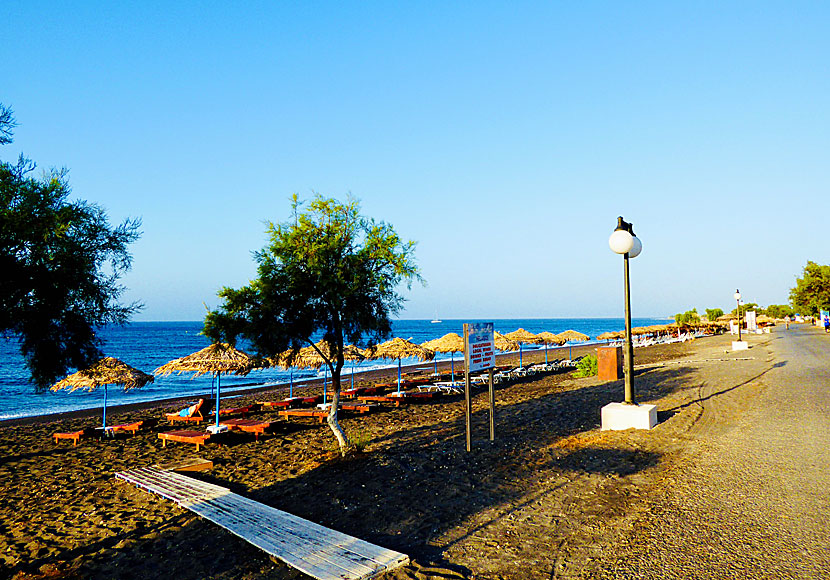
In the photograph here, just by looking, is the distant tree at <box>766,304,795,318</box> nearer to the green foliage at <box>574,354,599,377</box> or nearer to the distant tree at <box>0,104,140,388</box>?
the green foliage at <box>574,354,599,377</box>

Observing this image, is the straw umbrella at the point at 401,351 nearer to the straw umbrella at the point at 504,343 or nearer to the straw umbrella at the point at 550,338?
the straw umbrella at the point at 504,343

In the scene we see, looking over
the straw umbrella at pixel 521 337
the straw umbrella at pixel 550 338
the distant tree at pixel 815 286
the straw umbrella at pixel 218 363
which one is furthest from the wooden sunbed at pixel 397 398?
the distant tree at pixel 815 286

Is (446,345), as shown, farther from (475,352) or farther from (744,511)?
(744,511)

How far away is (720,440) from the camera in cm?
888

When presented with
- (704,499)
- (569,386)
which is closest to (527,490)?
(704,499)

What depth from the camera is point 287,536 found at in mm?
5441

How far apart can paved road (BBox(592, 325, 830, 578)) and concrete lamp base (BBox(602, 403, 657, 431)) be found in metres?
1.07

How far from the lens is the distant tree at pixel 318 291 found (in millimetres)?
8609

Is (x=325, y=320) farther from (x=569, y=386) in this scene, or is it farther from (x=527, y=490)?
(x=569, y=386)

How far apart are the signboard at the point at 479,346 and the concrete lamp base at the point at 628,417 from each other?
2.88 metres

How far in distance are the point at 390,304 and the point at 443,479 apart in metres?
3.29

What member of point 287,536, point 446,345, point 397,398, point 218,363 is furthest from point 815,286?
point 287,536

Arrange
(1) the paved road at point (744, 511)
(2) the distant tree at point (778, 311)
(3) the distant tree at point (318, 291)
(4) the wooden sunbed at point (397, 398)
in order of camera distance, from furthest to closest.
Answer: (2) the distant tree at point (778, 311)
(4) the wooden sunbed at point (397, 398)
(3) the distant tree at point (318, 291)
(1) the paved road at point (744, 511)

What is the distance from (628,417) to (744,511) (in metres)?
4.50
